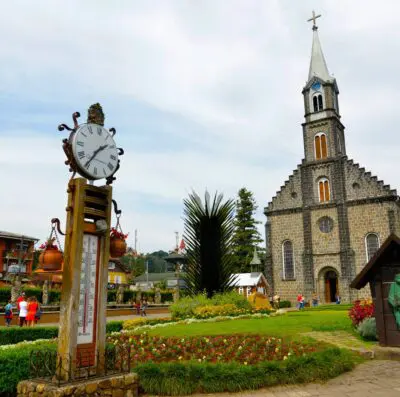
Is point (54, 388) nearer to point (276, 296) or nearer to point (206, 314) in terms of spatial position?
point (206, 314)

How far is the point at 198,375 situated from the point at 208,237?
32.4 ft

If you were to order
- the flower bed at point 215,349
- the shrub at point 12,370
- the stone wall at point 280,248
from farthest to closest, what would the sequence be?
1. the stone wall at point 280,248
2. the flower bed at point 215,349
3. the shrub at point 12,370

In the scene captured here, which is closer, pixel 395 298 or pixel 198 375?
pixel 198 375

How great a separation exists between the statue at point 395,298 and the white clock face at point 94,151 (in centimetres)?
778

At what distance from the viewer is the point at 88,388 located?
5273mm

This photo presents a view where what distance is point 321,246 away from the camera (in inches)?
1519

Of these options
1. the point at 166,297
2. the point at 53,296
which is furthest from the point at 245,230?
the point at 53,296

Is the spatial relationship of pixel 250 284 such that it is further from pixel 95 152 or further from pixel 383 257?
pixel 95 152

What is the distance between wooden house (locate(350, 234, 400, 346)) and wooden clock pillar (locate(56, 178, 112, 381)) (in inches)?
299

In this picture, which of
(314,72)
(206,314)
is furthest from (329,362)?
(314,72)

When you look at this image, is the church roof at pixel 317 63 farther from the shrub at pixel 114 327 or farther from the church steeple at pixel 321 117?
the shrub at pixel 114 327

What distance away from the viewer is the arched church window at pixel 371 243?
36319 mm

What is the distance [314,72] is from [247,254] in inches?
1027

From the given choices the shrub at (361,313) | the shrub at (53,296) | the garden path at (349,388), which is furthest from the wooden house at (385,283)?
the shrub at (53,296)
